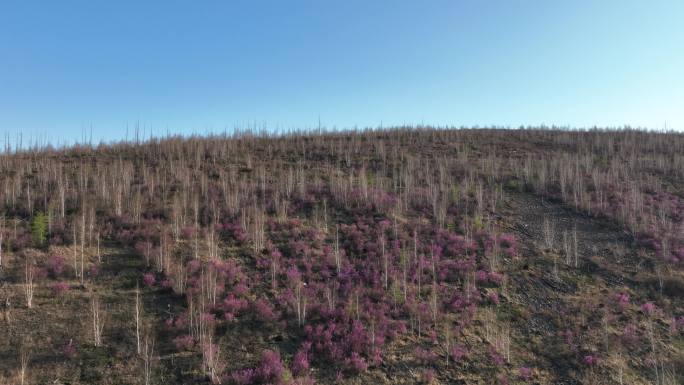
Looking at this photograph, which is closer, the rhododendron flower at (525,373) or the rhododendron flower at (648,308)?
the rhododendron flower at (525,373)

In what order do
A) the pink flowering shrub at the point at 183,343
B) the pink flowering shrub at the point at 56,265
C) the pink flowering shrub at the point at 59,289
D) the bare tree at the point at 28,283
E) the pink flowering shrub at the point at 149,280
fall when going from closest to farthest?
the pink flowering shrub at the point at 183,343, the bare tree at the point at 28,283, the pink flowering shrub at the point at 59,289, the pink flowering shrub at the point at 56,265, the pink flowering shrub at the point at 149,280

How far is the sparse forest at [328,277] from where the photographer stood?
682 centimetres

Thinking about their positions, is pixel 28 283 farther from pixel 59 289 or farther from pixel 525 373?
pixel 525 373

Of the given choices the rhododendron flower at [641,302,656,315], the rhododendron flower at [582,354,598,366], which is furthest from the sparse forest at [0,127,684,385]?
the rhododendron flower at [641,302,656,315]

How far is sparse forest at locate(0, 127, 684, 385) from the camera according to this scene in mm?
6820

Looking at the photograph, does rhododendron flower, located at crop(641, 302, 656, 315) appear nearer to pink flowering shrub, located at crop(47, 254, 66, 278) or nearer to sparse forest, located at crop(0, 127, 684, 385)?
sparse forest, located at crop(0, 127, 684, 385)

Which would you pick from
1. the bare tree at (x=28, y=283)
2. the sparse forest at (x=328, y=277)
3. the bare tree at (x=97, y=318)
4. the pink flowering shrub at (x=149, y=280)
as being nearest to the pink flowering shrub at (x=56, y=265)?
the sparse forest at (x=328, y=277)

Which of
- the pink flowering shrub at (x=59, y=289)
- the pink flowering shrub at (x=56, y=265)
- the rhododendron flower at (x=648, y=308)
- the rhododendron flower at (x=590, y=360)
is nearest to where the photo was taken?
the rhododendron flower at (x=590, y=360)

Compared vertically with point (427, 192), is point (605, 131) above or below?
above

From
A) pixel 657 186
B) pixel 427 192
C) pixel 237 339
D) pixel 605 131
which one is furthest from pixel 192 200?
pixel 605 131

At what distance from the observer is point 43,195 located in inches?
461

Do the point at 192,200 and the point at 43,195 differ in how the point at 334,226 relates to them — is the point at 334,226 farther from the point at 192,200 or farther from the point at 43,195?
the point at 43,195

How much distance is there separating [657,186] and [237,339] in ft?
61.5

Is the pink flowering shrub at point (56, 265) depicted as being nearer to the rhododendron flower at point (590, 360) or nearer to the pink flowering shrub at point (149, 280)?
the pink flowering shrub at point (149, 280)
